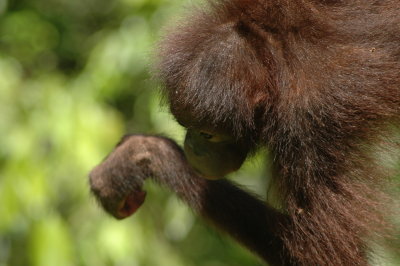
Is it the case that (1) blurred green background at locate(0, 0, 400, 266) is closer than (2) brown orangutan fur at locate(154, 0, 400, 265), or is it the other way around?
(2) brown orangutan fur at locate(154, 0, 400, 265)

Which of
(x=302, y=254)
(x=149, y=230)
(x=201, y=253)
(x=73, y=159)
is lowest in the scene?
(x=201, y=253)

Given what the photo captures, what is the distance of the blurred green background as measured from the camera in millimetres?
3850

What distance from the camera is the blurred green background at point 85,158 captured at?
12.6ft

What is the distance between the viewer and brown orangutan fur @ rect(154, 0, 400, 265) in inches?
112

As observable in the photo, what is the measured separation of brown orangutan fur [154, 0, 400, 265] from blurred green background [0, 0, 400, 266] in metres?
0.30

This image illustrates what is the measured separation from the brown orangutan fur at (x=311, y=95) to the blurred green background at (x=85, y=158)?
30 cm

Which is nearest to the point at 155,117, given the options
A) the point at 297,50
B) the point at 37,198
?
the point at 37,198

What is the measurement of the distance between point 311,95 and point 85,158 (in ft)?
4.75

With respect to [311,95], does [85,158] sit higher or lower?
lower

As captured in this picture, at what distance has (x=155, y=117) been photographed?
423 cm

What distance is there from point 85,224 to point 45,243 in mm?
515

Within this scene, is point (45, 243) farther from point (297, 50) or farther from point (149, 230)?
point (297, 50)

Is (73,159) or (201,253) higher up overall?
(73,159)

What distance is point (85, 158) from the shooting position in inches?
155
